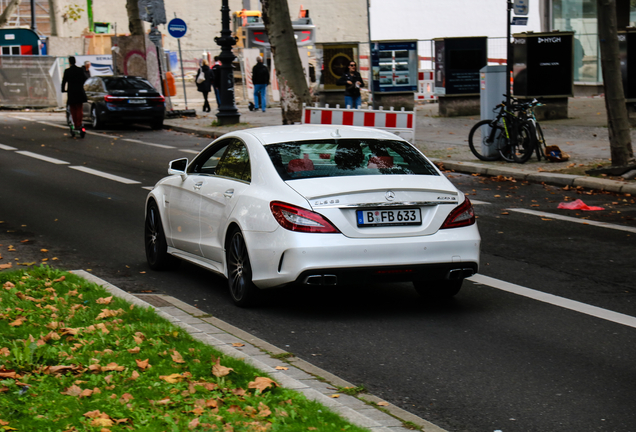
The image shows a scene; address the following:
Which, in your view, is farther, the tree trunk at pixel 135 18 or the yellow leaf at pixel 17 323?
the tree trunk at pixel 135 18

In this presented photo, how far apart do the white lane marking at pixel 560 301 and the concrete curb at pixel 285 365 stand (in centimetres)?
245

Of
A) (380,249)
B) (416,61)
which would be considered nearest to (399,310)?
(380,249)

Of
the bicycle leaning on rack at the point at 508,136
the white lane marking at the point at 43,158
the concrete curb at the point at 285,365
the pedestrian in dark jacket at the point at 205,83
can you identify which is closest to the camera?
the concrete curb at the point at 285,365

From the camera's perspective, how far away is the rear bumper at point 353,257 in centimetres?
622

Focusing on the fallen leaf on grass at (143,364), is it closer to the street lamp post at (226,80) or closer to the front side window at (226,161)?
the front side window at (226,161)

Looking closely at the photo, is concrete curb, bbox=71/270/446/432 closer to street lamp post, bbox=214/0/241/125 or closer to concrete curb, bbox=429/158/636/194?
concrete curb, bbox=429/158/636/194

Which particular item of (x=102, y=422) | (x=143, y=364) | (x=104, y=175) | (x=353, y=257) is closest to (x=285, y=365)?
(x=143, y=364)

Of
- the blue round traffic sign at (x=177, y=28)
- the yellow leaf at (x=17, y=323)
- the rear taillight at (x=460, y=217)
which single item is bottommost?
the yellow leaf at (x=17, y=323)

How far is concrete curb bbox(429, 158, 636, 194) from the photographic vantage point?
13.4 metres

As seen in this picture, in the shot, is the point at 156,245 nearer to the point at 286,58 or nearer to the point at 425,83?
the point at 286,58

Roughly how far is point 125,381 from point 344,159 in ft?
9.24

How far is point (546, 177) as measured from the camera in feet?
47.9

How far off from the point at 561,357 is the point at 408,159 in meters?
2.12

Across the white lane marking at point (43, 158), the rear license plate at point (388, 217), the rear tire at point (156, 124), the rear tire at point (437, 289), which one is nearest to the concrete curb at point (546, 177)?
the rear tire at point (437, 289)
